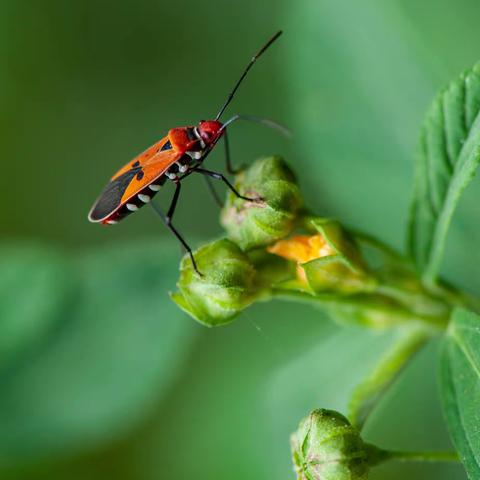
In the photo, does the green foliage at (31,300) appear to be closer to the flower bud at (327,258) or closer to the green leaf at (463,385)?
the flower bud at (327,258)

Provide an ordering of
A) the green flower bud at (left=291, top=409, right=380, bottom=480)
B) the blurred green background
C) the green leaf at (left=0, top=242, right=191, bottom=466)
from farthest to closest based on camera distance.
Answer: the green leaf at (left=0, top=242, right=191, bottom=466)
the blurred green background
the green flower bud at (left=291, top=409, right=380, bottom=480)

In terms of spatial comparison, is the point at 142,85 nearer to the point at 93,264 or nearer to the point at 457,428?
the point at 93,264

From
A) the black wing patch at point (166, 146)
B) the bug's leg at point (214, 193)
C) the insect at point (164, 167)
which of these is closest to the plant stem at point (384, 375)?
the bug's leg at point (214, 193)

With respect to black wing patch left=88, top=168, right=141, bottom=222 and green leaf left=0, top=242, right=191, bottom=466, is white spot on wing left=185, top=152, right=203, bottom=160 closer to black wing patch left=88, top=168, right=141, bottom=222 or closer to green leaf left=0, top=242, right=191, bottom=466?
black wing patch left=88, top=168, right=141, bottom=222

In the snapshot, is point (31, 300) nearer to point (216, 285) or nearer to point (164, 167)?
point (164, 167)

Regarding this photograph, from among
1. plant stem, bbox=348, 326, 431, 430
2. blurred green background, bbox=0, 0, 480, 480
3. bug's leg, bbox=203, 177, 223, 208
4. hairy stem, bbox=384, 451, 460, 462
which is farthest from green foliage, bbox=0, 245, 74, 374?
hairy stem, bbox=384, 451, 460, 462

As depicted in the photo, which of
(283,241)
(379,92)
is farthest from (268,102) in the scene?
(283,241)

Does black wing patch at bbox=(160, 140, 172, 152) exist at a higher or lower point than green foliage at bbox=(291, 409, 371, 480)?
higher
